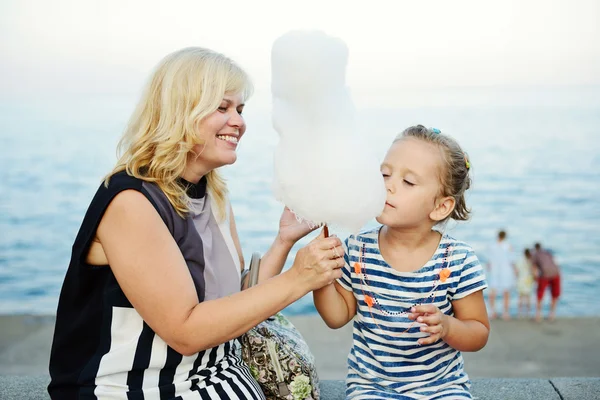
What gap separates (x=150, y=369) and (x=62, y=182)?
61.4ft

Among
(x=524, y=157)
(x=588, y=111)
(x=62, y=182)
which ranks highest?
(x=588, y=111)

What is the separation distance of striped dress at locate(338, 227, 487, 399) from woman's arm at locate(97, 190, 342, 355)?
429mm

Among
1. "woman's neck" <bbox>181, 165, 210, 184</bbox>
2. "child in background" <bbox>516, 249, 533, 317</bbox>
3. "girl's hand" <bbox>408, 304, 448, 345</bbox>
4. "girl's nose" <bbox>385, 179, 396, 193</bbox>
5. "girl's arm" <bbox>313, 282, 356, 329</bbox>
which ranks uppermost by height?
"girl's nose" <bbox>385, 179, 396, 193</bbox>

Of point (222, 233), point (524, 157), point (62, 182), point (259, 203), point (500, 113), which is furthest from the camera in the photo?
point (500, 113)

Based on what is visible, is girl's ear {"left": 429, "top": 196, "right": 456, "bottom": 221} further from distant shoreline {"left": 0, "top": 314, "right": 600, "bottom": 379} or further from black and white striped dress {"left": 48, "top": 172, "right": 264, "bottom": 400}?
distant shoreline {"left": 0, "top": 314, "right": 600, "bottom": 379}

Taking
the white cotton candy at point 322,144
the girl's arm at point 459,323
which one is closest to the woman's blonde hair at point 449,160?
the girl's arm at point 459,323

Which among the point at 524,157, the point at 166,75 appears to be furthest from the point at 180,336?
the point at 524,157

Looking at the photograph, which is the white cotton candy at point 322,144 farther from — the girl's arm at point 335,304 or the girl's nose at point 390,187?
the girl's arm at point 335,304

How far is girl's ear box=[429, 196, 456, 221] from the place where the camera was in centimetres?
243

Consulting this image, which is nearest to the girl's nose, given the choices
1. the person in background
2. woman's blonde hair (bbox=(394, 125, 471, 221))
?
woman's blonde hair (bbox=(394, 125, 471, 221))

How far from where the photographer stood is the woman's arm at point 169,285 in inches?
81.6

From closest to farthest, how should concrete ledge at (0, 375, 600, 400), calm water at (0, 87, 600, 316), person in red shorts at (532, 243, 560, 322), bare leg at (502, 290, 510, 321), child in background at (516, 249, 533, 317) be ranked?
concrete ledge at (0, 375, 600, 400), person in red shorts at (532, 243, 560, 322), bare leg at (502, 290, 510, 321), child in background at (516, 249, 533, 317), calm water at (0, 87, 600, 316)

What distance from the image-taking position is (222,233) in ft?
8.44

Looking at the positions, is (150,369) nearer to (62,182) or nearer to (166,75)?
(166,75)
